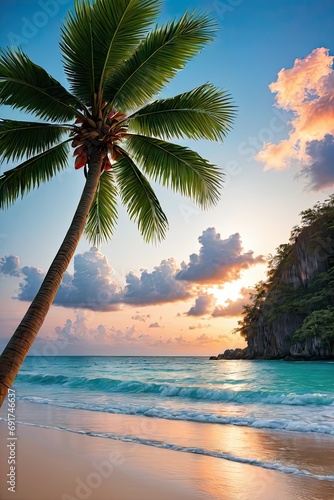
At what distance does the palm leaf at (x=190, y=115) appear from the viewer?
24.6 feet

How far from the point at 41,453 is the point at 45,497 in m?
2.41

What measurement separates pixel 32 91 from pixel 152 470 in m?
5.70

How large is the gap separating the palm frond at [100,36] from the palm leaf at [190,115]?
3.12ft

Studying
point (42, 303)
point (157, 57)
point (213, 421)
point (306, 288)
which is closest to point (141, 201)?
point (157, 57)

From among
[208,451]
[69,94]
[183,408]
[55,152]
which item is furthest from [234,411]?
[69,94]

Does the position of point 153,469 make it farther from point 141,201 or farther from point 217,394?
point 217,394

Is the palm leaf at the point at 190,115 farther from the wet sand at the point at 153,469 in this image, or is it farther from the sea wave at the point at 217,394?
the sea wave at the point at 217,394

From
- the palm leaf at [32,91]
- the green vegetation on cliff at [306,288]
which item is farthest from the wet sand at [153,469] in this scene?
the green vegetation on cliff at [306,288]

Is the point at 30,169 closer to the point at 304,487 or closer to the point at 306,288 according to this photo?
the point at 304,487

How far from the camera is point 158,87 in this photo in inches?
284

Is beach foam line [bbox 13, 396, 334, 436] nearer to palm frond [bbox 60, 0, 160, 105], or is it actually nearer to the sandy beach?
the sandy beach

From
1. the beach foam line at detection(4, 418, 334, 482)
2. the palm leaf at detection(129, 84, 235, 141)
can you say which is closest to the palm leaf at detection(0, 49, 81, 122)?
the palm leaf at detection(129, 84, 235, 141)

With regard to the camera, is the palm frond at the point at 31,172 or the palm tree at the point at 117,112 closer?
the palm tree at the point at 117,112

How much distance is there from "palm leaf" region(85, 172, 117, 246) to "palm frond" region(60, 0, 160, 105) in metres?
2.27
